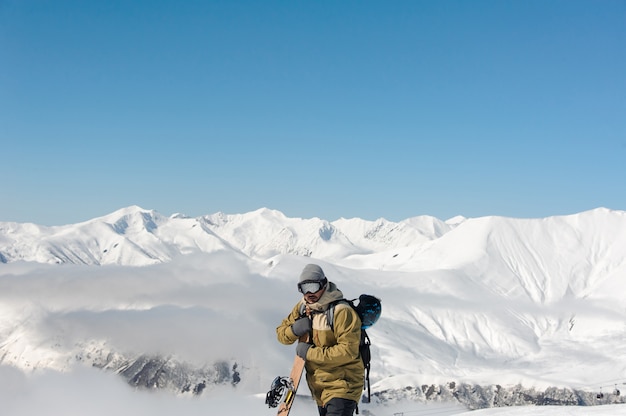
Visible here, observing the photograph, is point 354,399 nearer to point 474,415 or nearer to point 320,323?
point 320,323

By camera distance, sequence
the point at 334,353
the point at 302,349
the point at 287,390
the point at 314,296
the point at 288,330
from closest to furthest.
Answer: the point at 334,353 → the point at 302,349 → the point at 314,296 → the point at 288,330 → the point at 287,390

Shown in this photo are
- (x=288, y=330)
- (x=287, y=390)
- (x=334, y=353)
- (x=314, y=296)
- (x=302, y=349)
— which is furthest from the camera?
(x=287, y=390)

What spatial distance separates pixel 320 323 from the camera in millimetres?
→ 10008

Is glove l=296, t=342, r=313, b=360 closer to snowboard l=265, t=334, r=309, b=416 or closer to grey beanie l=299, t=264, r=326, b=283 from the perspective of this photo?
snowboard l=265, t=334, r=309, b=416

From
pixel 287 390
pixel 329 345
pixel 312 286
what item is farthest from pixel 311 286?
pixel 287 390

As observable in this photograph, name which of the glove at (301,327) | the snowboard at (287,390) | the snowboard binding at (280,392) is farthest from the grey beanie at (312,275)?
the snowboard binding at (280,392)

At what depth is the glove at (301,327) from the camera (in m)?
10.0

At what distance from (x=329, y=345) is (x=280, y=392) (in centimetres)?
134

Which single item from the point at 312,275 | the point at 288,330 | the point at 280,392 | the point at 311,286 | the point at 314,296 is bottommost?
the point at 280,392

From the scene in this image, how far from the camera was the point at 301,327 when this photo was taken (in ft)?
33.0

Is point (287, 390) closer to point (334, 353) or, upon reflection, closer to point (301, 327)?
point (301, 327)

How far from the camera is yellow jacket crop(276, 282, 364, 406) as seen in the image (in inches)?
382

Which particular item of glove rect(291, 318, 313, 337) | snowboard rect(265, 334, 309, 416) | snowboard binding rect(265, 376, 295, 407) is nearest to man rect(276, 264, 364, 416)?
glove rect(291, 318, 313, 337)

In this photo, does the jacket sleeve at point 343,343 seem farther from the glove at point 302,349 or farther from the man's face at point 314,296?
the man's face at point 314,296
